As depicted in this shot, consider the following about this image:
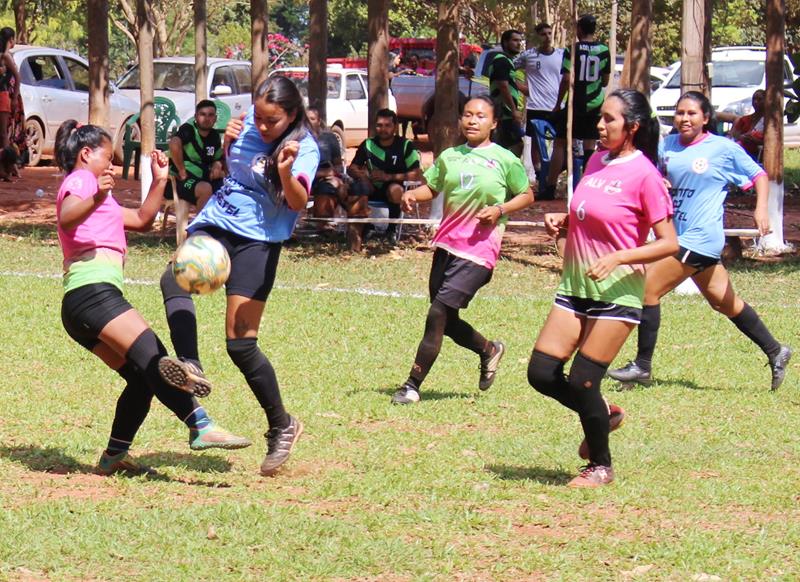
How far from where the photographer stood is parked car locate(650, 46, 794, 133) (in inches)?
1031

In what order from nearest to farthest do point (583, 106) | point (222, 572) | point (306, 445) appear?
point (222, 572), point (306, 445), point (583, 106)

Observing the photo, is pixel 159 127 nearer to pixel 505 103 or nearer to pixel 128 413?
pixel 505 103

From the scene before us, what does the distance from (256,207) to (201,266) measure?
0.43 metres

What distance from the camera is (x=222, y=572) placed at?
521cm

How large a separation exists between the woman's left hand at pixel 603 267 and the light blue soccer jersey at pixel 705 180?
9.03 feet

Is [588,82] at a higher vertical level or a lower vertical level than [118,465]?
higher

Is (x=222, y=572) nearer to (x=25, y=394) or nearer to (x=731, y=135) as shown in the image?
(x=25, y=394)

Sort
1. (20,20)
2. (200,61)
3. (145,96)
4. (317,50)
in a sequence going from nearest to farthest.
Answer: (145,96), (317,50), (200,61), (20,20)

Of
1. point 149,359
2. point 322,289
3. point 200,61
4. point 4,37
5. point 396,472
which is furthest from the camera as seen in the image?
point 200,61

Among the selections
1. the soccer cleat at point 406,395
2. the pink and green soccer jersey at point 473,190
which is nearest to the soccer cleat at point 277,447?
the soccer cleat at point 406,395

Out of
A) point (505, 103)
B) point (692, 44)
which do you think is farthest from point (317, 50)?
point (692, 44)

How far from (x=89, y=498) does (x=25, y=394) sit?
2415mm

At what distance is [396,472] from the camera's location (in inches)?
267

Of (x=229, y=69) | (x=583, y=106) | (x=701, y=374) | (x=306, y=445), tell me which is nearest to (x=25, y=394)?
(x=306, y=445)
